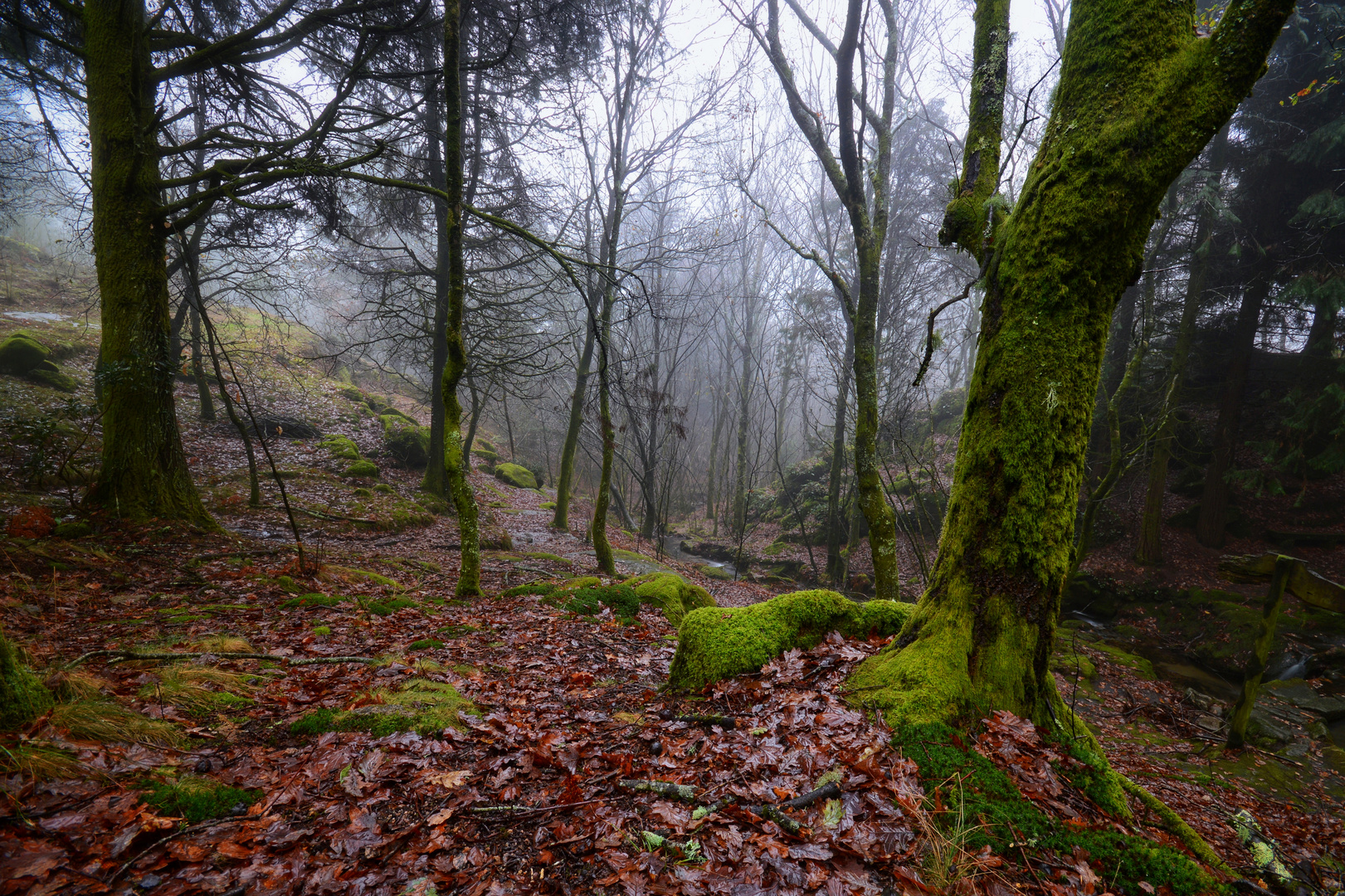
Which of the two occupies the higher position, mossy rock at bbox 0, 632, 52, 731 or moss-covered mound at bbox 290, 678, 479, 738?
mossy rock at bbox 0, 632, 52, 731

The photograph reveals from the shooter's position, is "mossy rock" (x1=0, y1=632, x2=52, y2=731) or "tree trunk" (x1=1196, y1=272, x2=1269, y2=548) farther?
"tree trunk" (x1=1196, y1=272, x2=1269, y2=548)

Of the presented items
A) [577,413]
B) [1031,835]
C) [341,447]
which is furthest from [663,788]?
[341,447]

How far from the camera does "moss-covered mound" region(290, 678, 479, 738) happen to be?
275cm

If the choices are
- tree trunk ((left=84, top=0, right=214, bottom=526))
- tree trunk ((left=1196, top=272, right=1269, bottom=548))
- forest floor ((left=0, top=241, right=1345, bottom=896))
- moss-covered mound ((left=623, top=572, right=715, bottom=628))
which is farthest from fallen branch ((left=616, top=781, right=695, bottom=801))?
tree trunk ((left=1196, top=272, right=1269, bottom=548))

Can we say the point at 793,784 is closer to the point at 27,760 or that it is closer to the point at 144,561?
the point at 27,760

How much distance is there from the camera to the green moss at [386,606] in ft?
17.6

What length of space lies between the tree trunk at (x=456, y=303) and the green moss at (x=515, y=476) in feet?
43.2

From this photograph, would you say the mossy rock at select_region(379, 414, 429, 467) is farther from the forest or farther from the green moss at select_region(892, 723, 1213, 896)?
the green moss at select_region(892, 723, 1213, 896)

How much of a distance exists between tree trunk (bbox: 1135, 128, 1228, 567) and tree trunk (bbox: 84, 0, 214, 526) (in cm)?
1689

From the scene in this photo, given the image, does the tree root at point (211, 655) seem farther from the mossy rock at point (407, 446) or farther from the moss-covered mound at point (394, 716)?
the mossy rock at point (407, 446)

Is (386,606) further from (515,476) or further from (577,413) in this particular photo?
(515,476)

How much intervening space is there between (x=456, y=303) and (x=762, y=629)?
490 cm

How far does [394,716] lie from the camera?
285 cm

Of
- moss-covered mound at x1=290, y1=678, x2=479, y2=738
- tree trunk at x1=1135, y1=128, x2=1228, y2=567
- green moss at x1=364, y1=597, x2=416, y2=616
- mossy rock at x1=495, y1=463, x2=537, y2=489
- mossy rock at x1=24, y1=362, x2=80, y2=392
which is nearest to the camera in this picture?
moss-covered mound at x1=290, y1=678, x2=479, y2=738
